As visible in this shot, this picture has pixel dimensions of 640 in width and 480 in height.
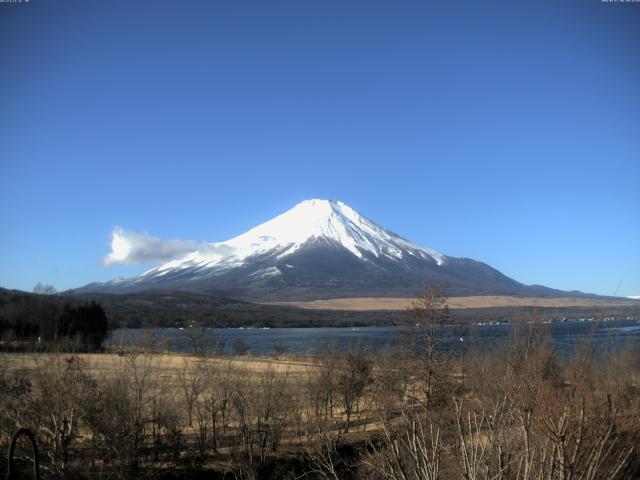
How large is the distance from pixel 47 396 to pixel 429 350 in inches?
631

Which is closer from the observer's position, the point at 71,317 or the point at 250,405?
the point at 250,405

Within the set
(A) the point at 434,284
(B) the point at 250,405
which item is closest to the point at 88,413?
(B) the point at 250,405

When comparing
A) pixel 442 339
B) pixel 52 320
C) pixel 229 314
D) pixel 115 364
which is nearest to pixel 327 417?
pixel 442 339

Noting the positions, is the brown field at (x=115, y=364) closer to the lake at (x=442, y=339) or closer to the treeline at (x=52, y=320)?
the lake at (x=442, y=339)

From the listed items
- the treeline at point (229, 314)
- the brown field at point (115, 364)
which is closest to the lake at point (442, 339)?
the brown field at point (115, 364)

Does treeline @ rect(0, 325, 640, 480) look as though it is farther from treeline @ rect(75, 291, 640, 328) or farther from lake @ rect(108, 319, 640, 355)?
treeline @ rect(75, 291, 640, 328)

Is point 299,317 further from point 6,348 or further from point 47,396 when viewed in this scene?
point 47,396

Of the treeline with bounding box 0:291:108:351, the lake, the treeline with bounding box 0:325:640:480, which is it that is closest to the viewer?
the treeline with bounding box 0:325:640:480

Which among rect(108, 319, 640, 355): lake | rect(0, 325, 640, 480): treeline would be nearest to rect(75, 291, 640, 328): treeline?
rect(108, 319, 640, 355): lake

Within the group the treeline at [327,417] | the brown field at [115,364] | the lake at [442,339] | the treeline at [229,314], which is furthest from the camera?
the treeline at [229,314]

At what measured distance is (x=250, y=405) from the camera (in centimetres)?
2209

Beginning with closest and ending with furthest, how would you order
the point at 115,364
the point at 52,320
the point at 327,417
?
the point at 327,417
the point at 115,364
the point at 52,320

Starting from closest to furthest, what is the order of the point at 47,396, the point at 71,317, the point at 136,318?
the point at 47,396
the point at 71,317
the point at 136,318

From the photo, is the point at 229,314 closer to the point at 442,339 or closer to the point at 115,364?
the point at 115,364
